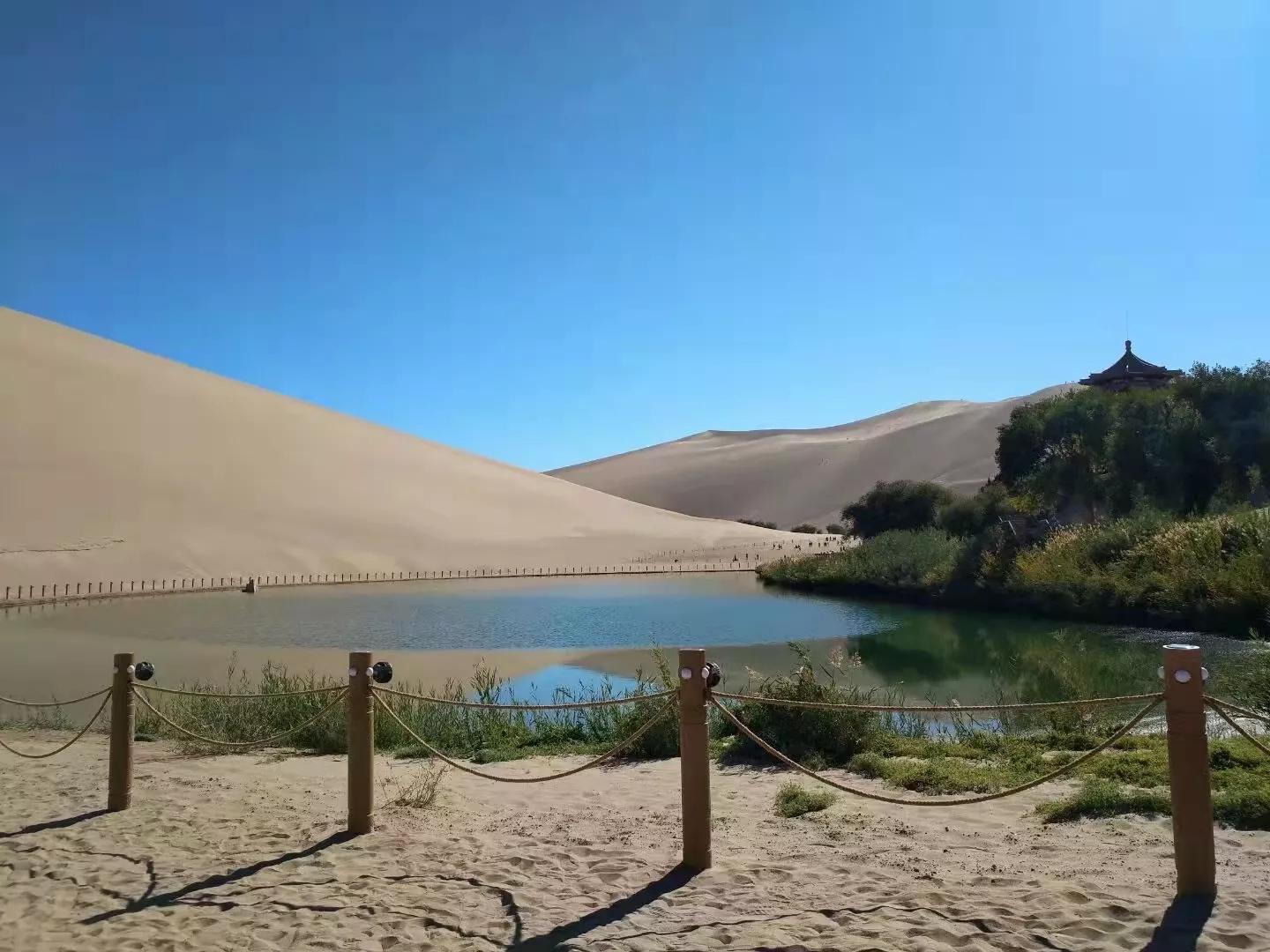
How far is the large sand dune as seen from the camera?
42.6m

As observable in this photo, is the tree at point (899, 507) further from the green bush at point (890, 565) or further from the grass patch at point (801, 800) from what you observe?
the grass patch at point (801, 800)

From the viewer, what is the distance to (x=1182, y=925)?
4.22 m

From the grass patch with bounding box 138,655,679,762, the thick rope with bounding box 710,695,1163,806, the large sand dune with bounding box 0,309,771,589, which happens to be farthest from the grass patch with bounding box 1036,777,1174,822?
the large sand dune with bounding box 0,309,771,589

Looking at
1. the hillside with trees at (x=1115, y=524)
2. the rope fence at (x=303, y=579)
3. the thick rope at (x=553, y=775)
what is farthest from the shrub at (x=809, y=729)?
the rope fence at (x=303, y=579)

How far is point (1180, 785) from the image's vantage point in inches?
175

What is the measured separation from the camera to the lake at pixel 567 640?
15.6 meters

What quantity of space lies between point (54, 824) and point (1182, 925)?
6453 mm

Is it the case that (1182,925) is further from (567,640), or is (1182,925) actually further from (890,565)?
(890,565)

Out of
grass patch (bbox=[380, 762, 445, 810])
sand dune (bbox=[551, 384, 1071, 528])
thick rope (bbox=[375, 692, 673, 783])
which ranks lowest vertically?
grass patch (bbox=[380, 762, 445, 810])

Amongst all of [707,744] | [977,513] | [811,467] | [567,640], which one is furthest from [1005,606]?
[811,467]

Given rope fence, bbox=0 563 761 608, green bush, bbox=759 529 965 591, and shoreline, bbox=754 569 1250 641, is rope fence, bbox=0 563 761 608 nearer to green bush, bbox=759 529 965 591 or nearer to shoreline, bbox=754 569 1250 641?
green bush, bbox=759 529 965 591

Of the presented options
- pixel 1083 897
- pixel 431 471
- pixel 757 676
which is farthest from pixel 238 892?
pixel 431 471

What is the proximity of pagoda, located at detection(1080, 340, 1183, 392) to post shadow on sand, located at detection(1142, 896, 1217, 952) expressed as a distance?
142ft

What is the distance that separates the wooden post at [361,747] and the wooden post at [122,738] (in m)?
1.83
